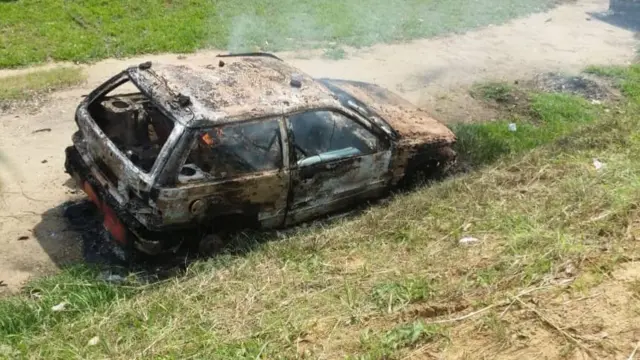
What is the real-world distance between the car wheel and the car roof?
100cm

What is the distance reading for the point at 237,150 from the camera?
5.31 metres

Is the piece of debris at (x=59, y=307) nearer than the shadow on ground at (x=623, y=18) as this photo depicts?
Yes

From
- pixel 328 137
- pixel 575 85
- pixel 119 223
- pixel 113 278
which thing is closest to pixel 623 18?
pixel 575 85

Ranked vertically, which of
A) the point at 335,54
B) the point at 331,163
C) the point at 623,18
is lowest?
the point at 623,18

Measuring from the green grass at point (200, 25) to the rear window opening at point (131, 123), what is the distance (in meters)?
4.32

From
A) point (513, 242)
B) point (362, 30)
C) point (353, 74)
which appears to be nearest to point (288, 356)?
point (513, 242)

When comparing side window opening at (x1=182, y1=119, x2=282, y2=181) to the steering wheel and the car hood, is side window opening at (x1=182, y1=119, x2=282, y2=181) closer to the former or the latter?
the steering wheel

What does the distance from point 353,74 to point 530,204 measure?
5.44 metres

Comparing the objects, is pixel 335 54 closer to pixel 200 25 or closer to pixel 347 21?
pixel 347 21

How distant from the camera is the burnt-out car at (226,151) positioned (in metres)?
5.03

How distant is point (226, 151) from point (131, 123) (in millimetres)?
1242

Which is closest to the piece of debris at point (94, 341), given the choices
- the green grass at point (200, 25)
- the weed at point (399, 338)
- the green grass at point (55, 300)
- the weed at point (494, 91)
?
the green grass at point (55, 300)

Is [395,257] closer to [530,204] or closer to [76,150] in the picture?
[530,204]

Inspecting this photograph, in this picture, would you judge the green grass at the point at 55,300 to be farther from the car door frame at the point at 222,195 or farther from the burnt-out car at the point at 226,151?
the car door frame at the point at 222,195
